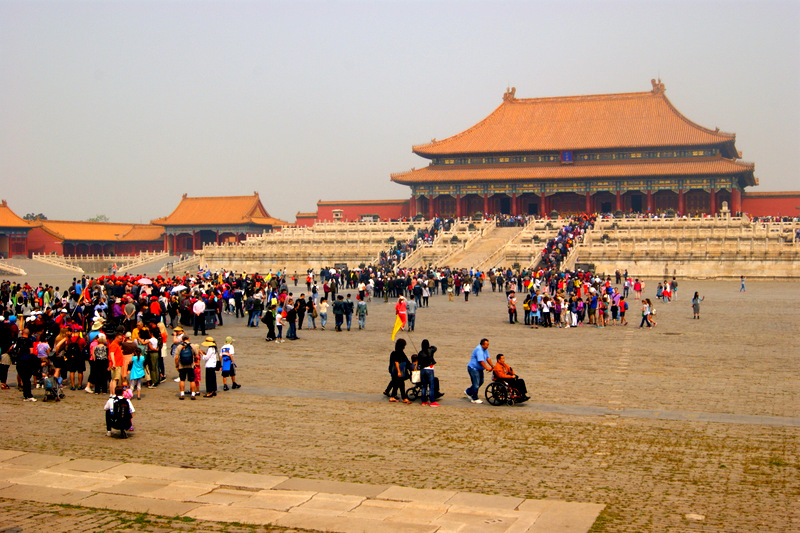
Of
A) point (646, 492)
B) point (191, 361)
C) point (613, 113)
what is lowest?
point (646, 492)

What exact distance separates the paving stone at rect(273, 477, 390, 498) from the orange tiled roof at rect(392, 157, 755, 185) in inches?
2227

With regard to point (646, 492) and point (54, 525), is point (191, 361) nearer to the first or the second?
point (54, 525)

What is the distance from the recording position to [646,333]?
72.9 feet

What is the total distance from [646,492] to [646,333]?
46.1ft

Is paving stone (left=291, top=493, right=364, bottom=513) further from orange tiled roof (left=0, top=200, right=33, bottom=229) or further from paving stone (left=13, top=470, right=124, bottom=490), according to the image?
orange tiled roof (left=0, top=200, right=33, bottom=229)

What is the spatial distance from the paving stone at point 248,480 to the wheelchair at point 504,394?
5.05m

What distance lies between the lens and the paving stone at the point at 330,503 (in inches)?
328

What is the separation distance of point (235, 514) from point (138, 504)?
1137 mm

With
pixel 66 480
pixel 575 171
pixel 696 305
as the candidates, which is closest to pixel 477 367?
pixel 66 480

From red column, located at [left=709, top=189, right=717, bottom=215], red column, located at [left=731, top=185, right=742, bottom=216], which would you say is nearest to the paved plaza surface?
red column, located at [left=709, top=189, right=717, bottom=215]

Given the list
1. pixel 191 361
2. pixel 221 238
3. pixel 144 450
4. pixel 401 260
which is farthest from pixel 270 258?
pixel 144 450

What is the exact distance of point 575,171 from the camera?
64.6 metres

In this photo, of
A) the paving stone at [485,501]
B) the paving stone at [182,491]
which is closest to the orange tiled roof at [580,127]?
the paving stone at [485,501]

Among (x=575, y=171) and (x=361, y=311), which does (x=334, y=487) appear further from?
(x=575, y=171)
